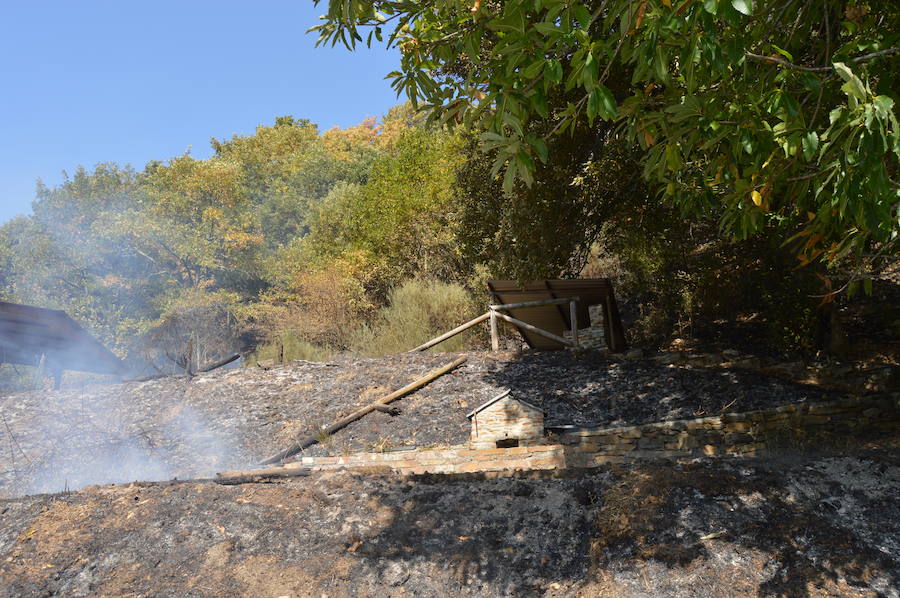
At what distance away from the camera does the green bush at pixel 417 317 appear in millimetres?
17016

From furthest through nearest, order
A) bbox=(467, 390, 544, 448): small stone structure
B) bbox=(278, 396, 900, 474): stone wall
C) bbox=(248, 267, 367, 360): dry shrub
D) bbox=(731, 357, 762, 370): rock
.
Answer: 1. bbox=(248, 267, 367, 360): dry shrub
2. bbox=(731, 357, 762, 370): rock
3. bbox=(467, 390, 544, 448): small stone structure
4. bbox=(278, 396, 900, 474): stone wall

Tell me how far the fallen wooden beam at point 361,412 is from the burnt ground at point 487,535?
11.1ft

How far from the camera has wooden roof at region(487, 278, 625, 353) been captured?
1124 cm

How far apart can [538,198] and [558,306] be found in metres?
3.46

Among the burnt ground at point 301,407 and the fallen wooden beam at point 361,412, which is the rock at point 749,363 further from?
the fallen wooden beam at point 361,412

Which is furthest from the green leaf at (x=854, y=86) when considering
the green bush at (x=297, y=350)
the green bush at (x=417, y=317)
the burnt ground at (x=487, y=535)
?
the green bush at (x=297, y=350)

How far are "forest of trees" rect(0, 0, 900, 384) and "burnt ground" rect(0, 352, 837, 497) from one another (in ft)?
6.20

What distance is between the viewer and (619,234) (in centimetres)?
1137

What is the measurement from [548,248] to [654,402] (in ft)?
8.97

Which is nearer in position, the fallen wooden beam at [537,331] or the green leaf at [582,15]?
the green leaf at [582,15]

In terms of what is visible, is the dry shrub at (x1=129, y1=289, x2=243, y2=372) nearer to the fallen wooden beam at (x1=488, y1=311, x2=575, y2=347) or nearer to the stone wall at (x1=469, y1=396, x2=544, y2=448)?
the fallen wooden beam at (x1=488, y1=311, x2=575, y2=347)

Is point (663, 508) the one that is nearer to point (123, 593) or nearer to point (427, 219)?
point (123, 593)

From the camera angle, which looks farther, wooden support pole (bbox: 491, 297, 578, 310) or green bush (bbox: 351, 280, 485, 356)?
green bush (bbox: 351, 280, 485, 356)

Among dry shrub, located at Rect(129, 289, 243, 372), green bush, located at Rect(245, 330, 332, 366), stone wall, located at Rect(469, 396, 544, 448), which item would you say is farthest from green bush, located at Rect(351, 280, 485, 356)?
dry shrub, located at Rect(129, 289, 243, 372)
